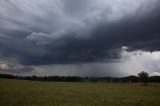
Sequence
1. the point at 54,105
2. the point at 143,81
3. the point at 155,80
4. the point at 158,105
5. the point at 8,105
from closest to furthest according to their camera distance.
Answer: the point at 8,105, the point at 54,105, the point at 158,105, the point at 143,81, the point at 155,80

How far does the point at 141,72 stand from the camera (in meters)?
152

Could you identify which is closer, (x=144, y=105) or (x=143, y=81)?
(x=144, y=105)

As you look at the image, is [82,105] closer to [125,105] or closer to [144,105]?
[125,105]

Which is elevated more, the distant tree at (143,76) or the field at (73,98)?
the distant tree at (143,76)

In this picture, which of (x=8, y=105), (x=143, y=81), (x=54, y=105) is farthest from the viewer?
(x=143, y=81)


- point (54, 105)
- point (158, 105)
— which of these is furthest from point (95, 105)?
point (158, 105)

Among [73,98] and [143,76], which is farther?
[143,76]

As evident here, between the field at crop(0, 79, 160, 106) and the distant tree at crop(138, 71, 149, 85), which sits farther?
the distant tree at crop(138, 71, 149, 85)

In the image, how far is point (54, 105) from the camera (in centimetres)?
3191

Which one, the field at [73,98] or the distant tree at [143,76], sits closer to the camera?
the field at [73,98]

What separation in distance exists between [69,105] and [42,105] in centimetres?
432

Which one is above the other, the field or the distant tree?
the distant tree

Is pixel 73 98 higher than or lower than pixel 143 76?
lower

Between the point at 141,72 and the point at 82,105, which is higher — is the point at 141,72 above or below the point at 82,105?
above
